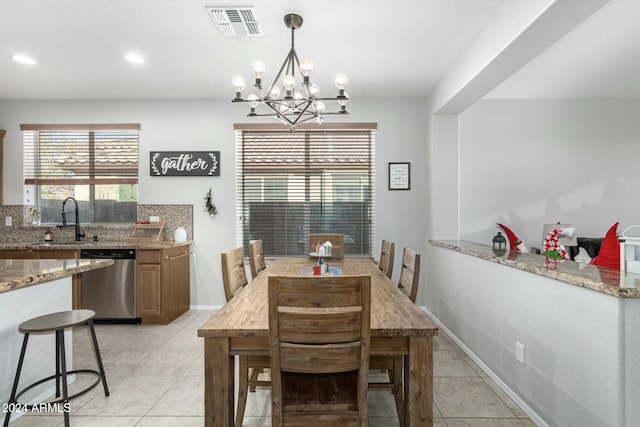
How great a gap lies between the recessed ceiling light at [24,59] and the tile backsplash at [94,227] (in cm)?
180

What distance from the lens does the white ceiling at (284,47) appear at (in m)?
2.44

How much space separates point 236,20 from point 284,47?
21.1 inches

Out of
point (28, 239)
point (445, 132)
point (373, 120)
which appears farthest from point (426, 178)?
point (28, 239)

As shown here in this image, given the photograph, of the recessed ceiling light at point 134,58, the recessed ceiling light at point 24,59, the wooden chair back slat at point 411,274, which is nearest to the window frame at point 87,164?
the recessed ceiling light at point 24,59

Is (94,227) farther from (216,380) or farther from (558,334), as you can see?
(558,334)

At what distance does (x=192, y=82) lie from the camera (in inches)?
150

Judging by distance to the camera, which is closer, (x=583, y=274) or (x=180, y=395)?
(x=583, y=274)

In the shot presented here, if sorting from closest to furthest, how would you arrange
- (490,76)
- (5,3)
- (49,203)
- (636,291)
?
(636,291), (5,3), (490,76), (49,203)

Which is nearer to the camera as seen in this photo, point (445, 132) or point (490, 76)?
point (490, 76)

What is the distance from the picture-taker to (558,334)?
5.90 feet

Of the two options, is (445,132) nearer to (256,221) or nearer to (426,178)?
(426,178)

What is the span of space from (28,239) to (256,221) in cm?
289

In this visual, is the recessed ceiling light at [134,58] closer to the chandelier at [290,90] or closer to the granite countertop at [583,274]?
the chandelier at [290,90]

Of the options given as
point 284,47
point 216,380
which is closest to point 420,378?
point 216,380
